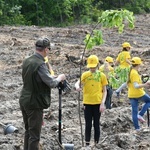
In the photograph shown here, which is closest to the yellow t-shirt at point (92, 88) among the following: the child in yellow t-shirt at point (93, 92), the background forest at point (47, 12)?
the child in yellow t-shirt at point (93, 92)

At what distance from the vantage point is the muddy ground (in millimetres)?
9156

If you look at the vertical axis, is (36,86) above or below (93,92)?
above

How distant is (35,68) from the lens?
733cm

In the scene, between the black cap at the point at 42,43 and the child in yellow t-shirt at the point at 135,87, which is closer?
the black cap at the point at 42,43

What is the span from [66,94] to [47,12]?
19.6 meters

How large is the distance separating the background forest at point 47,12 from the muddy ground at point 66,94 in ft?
14.4

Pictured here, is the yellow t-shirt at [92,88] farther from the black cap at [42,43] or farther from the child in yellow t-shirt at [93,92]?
the black cap at [42,43]

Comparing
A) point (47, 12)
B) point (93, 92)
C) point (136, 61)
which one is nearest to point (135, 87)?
point (136, 61)

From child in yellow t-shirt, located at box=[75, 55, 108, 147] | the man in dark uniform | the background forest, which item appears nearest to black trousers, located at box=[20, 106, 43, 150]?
the man in dark uniform

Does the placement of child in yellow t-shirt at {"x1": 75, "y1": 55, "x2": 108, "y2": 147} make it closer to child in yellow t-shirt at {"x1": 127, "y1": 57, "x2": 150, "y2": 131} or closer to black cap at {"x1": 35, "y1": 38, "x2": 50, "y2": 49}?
child in yellow t-shirt at {"x1": 127, "y1": 57, "x2": 150, "y2": 131}

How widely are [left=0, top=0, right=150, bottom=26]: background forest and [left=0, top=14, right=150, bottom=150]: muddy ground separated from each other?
437 cm

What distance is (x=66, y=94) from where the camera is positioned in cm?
1498

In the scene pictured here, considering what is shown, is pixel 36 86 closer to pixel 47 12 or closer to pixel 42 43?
pixel 42 43

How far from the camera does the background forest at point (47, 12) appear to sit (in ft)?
105
